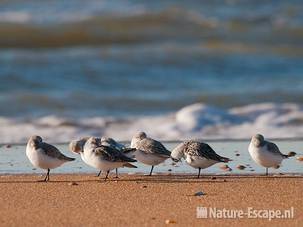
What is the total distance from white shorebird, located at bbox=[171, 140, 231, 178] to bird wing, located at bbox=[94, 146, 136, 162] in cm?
64

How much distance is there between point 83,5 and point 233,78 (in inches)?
456

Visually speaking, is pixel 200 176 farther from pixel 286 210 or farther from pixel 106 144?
A: pixel 286 210

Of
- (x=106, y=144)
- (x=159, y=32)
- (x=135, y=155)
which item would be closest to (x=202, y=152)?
(x=135, y=155)

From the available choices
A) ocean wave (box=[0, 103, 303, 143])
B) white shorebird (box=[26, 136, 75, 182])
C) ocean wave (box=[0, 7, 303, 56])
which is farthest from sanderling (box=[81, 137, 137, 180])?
ocean wave (box=[0, 7, 303, 56])

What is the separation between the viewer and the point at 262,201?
8.47 metres

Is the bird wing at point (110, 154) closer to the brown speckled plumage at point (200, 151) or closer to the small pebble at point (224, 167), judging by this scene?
the brown speckled plumage at point (200, 151)

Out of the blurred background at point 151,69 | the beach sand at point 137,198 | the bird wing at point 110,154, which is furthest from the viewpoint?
the blurred background at point 151,69

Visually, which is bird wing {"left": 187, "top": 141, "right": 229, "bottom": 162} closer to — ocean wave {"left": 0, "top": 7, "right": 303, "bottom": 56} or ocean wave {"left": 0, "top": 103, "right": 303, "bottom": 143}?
ocean wave {"left": 0, "top": 103, "right": 303, "bottom": 143}

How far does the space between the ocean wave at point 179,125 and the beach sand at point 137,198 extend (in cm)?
499

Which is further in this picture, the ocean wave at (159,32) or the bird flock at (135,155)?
the ocean wave at (159,32)

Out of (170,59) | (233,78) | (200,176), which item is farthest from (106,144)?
(170,59)

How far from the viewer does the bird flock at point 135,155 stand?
31.7 ft

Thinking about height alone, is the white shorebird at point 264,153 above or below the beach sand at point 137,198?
above

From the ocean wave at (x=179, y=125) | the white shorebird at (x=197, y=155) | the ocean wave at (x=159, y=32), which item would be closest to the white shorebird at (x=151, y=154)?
the white shorebird at (x=197, y=155)
